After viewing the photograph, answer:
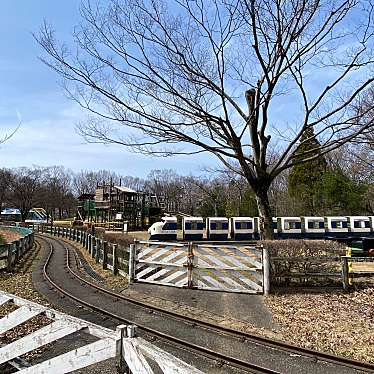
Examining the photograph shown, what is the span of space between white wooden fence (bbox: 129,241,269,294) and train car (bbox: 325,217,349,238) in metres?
24.1

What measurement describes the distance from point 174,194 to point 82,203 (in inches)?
807

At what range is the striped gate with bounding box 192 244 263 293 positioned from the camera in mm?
10695

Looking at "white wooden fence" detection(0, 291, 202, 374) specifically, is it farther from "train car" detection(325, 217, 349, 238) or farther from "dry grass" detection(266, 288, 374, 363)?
"train car" detection(325, 217, 349, 238)

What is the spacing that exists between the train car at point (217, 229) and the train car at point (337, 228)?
8.87m

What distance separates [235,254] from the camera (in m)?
10.8


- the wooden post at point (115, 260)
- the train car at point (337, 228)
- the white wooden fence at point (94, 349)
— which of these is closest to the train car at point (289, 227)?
the train car at point (337, 228)

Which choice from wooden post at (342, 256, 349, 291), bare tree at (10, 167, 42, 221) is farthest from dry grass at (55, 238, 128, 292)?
bare tree at (10, 167, 42, 221)

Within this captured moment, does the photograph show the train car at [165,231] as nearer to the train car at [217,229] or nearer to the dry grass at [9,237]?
the train car at [217,229]

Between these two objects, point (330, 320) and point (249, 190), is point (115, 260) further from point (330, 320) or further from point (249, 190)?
point (249, 190)

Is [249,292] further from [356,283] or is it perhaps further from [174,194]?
[174,194]

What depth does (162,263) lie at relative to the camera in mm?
11602

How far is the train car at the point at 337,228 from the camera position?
32.5 metres

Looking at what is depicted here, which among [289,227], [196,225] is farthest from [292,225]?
[196,225]

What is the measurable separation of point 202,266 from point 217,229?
24211 mm
